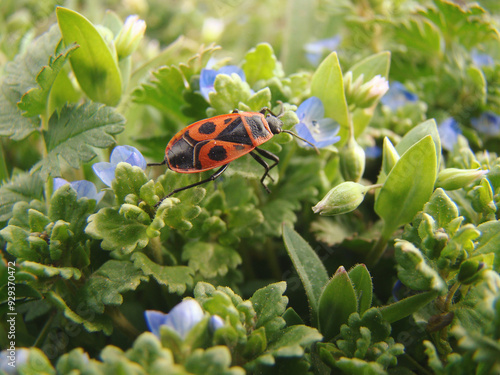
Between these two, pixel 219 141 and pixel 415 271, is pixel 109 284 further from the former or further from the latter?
pixel 415 271

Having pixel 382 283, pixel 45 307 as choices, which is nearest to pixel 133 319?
pixel 45 307

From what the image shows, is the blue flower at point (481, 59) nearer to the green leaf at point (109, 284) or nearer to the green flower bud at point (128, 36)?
the green flower bud at point (128, 36)

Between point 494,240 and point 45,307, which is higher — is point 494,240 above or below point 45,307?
above

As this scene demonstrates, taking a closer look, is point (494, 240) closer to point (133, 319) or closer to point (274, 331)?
point (274, 331)

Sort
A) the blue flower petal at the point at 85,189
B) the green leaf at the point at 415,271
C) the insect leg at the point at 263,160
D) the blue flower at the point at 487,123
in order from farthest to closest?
the blue flower at the point at 487,123 → the insect leg at the point at 263,160 → the blue flower petal at the point at 85,189 → the green leaf at the point at 415,271

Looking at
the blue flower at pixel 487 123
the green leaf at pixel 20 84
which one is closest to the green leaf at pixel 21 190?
the green leaf at pixel 20 84

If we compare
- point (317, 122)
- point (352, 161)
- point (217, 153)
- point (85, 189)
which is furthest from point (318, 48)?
point (85, 189)
